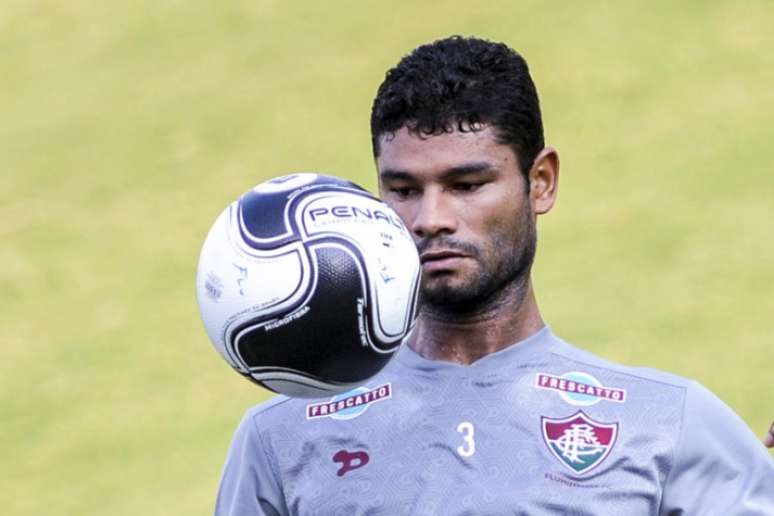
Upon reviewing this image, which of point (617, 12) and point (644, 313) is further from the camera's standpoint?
point (617, 12)

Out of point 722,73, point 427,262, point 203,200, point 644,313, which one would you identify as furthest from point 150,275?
point 427,262

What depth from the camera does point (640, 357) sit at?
13523mm

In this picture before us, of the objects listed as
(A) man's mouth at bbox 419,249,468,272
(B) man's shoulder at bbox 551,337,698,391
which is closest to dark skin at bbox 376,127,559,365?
(A) man's mouth at bbox 419,249,468,272

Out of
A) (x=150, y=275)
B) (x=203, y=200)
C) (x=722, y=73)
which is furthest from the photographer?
(x=722, y=73)

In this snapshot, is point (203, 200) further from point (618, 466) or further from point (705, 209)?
point (618, 466)

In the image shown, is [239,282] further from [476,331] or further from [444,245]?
[476,331]

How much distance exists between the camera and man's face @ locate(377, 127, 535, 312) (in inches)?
198

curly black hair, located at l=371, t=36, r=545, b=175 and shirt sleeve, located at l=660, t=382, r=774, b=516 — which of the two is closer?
shirt sleeve, located at l=660, t=382, r=774, b=516

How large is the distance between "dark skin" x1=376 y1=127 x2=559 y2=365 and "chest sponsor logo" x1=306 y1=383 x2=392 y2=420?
0.19m

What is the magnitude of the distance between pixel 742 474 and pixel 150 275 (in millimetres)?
11011

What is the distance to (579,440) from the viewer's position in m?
5.10

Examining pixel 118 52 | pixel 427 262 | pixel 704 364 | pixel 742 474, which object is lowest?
pixel 704 364

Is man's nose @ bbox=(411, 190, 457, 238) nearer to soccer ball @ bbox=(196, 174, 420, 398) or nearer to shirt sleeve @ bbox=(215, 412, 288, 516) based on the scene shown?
soccer ball @ bbox=(196, 174, 420, 398)

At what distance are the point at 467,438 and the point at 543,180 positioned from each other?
0.78 meters
